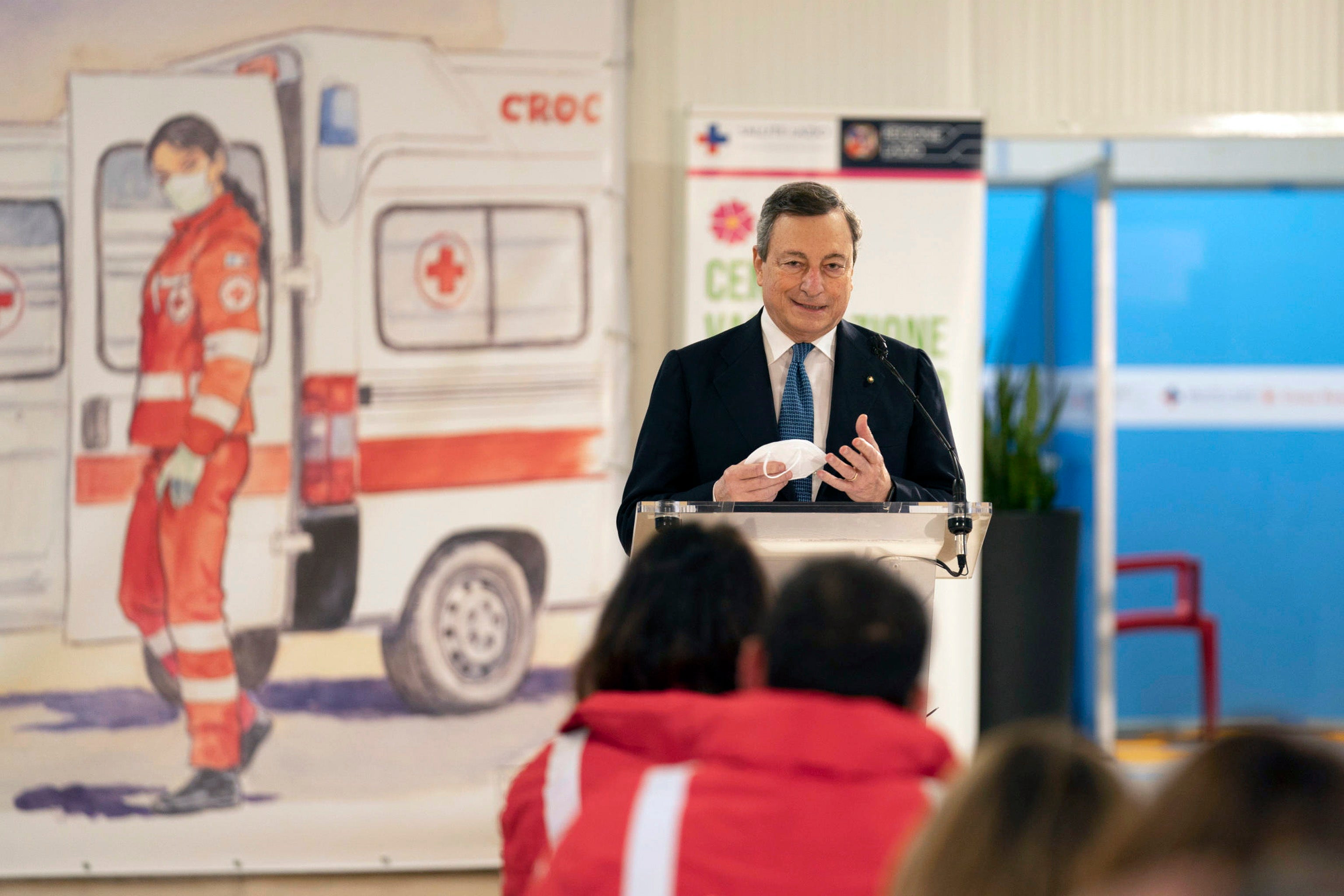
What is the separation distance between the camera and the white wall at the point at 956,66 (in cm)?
440

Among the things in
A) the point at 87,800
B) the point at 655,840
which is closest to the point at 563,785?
the point at 655,840

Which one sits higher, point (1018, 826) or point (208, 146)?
point (208, 146)

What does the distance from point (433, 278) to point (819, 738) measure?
10.9 ft

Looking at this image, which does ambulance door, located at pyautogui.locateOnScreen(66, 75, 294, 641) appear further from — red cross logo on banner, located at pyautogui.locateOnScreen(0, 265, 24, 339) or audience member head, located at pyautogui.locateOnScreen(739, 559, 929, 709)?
audience member head, located at pyautogui.locateOnScreen(739, 559, 929, 709)

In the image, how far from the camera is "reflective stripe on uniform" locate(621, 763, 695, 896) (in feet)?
3.85

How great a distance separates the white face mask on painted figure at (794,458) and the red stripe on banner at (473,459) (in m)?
2.28

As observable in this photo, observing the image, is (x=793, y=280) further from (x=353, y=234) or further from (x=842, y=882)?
(x=353, y=234)

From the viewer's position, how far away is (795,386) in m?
2.47

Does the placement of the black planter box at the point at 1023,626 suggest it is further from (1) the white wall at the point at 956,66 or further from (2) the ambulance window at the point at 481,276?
(2) the ambulance window at the point at 481,276

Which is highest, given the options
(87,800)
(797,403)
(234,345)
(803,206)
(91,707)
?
(803,206)

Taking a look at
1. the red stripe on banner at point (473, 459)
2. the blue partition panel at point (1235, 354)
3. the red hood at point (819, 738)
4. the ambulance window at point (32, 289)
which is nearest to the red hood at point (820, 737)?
the red hood at point (819, 738)

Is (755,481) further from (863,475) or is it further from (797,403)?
(797,403)

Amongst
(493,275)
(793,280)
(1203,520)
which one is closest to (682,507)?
(793,280)

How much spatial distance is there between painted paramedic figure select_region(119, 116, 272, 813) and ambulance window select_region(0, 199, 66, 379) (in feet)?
0.96
